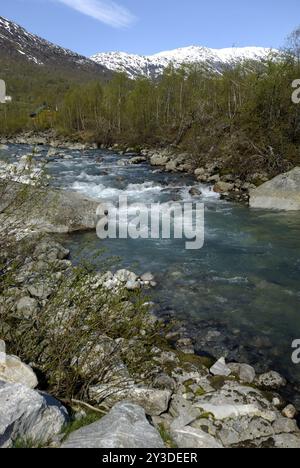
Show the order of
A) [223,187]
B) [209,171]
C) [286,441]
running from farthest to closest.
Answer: [209,171] < [223,187] < [286,441]

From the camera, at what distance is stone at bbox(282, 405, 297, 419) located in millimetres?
5219

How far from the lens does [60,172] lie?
27.3 m

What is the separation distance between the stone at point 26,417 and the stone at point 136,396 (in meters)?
0.94

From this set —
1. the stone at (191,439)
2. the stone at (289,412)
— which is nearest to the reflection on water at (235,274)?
the stone at (289,412)

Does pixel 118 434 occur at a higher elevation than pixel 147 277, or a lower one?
higher

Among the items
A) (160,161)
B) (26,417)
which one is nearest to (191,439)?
(26,417)

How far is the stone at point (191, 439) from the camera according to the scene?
11.9ft

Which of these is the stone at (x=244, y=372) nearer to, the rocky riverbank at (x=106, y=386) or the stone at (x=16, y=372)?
the rocky riverbank at (x=106, y=386)

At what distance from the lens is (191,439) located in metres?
3.71

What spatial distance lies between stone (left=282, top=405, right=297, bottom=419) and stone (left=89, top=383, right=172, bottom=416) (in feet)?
5.54

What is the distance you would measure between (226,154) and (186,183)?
5.23 metres

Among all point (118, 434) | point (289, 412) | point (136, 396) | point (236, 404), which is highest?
point (118, 434)

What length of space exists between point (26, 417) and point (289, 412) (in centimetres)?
384

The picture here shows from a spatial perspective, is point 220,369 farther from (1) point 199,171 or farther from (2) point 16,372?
(1) point 199,171
